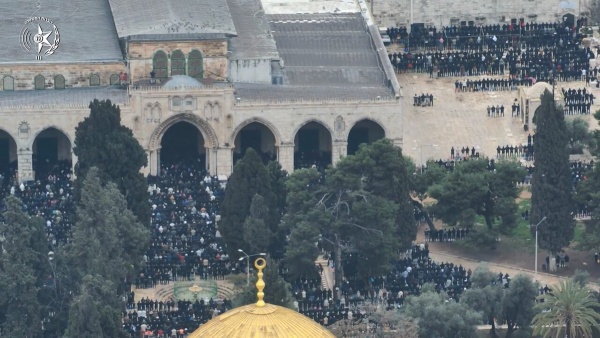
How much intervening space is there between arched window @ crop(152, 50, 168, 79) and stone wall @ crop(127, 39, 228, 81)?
197 mm

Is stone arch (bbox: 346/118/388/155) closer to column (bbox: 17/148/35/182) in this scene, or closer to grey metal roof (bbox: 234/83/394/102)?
grey metal roof (bbox: 234/83/394/102)

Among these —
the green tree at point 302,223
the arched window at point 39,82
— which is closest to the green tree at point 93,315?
the green tree at point 302,223

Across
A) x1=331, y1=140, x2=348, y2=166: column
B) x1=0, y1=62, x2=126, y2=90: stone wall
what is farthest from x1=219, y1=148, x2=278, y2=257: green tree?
x1=0, y1=62, x2=126, y2=90: stone wall

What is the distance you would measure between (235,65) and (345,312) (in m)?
28.2

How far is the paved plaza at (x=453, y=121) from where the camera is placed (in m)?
153

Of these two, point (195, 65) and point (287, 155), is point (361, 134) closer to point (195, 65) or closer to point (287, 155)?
point (287, 155)

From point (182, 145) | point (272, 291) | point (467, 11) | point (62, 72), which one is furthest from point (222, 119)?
point (272, 291)

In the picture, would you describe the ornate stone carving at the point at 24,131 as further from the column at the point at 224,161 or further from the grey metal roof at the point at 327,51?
the grey metal roof at the point at 327,51

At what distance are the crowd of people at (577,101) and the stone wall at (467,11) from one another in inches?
538

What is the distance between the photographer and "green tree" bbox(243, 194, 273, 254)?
133 metres

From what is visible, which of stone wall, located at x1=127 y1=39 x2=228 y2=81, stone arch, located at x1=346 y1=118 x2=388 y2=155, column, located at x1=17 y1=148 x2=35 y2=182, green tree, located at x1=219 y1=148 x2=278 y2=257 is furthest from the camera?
stone arch, located at x1=346 y1=118 x2=388 y2=155

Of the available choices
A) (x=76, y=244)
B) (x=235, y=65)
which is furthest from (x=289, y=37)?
(x=76, y=244)

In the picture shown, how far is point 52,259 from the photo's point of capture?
129000 mm

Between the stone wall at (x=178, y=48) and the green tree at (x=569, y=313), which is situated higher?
the stone wall at (x=178, y=48)
